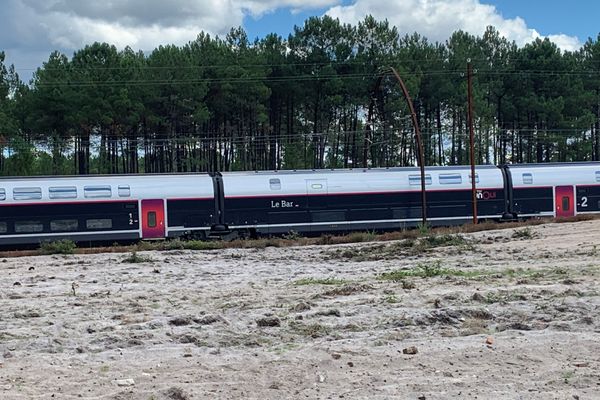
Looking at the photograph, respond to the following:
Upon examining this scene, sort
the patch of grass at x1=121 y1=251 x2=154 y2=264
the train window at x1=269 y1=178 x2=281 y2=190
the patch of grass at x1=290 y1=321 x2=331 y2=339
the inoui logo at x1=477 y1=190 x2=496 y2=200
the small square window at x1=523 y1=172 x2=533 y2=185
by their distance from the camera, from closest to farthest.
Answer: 1. the patch of grass at x1=290 y1=321 x2=331 y2=339
2. the patch of grass at x1=121 y1=251 x2=154 y2=264
3. the train window at x1=269 y1=178 x2=281 y2=190
4. the inoui logo at x1=477 y1=190 x2=496 y2=200
5. the small square window at x1=523 y1=172 x2=533 y2=185

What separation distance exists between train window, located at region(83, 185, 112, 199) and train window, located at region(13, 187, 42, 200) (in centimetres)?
204

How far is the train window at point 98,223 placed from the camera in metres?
32.4

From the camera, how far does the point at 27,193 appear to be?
3169 centimetres

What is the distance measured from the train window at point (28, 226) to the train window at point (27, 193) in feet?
3.76

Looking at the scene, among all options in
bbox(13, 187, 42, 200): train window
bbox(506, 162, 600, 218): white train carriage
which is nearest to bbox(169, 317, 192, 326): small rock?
bbox(13, 187, 42, 200): train window

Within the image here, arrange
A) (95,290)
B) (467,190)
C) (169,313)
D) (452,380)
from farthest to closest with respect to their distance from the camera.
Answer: (467,190) < (95,290) < (169,313) < (452,380)

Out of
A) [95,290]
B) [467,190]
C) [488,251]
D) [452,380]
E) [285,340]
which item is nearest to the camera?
[452,380]

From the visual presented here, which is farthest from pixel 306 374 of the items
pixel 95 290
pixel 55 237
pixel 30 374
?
pixel 55 237

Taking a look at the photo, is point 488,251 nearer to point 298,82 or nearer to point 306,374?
point 306,374

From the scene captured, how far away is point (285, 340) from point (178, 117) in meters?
54.8

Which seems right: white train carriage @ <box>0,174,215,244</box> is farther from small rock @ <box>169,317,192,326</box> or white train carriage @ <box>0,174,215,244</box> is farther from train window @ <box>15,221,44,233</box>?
small rock @ <box>169,317,192,326</box>

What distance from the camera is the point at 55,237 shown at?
31938mm

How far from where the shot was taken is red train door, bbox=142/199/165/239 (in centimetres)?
3288

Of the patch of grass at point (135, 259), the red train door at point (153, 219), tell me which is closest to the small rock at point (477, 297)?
the patch of grass at point (135, 259)
